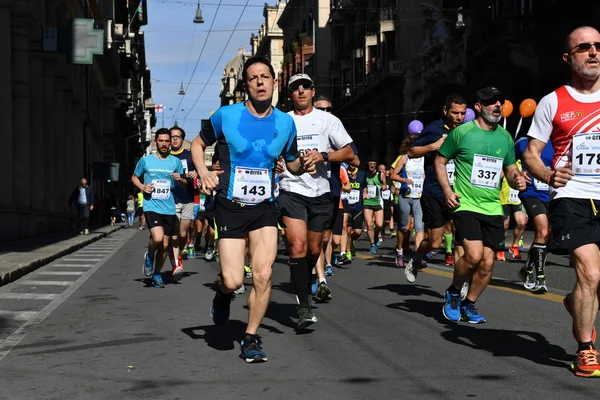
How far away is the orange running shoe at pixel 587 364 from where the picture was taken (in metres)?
5.64

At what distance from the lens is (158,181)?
12.0m

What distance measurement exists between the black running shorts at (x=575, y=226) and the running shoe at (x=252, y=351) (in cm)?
182

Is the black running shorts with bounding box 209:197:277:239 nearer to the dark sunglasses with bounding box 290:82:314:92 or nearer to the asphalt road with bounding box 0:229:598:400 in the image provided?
the asphalt road with bounding box 0:229:598:400

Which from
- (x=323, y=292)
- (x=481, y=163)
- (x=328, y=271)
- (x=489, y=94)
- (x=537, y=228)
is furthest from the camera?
(x=328, y=271)

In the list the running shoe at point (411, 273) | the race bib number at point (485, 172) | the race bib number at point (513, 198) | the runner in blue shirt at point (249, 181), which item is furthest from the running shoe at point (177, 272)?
the runner in blue shirt at point (249, 181)

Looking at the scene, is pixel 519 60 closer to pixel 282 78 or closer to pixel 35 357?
pixel 35 357

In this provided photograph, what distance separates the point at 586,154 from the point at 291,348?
91.4 inches

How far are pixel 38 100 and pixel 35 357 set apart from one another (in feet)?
78.3

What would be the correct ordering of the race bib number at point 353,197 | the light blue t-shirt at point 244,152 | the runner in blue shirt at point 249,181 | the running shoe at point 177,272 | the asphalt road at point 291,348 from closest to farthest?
the asphalt road at point 291,348
the runner in blue shirt at point 249,181
the light blue t-shirt at point 244,152
the running shoe at point 177,272
the race bib number at point 353,197

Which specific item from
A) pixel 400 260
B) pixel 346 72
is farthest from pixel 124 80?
pixel 400 260

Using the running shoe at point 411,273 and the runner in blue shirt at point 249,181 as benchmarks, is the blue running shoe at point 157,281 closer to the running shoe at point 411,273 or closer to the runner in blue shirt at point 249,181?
the running shoe at point 411,273

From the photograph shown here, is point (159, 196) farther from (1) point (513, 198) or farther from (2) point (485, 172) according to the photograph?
(1) point (513, 198)

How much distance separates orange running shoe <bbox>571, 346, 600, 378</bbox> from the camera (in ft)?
18.5

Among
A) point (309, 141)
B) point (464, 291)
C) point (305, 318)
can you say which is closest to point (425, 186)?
point (464, 291)
